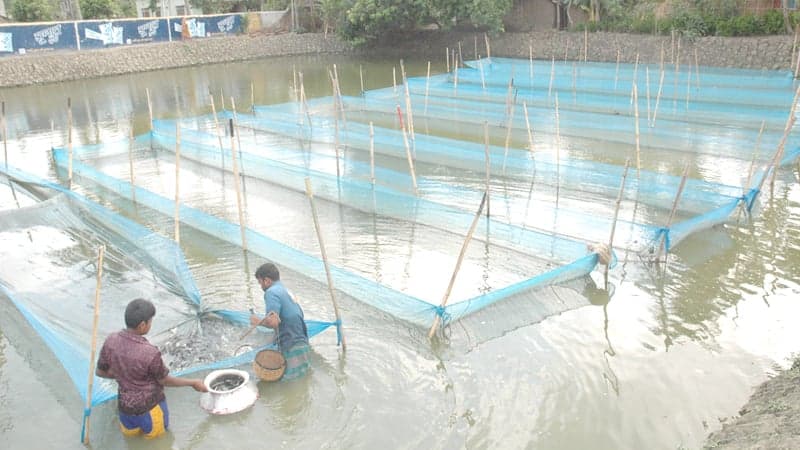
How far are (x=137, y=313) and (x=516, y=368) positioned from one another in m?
2.81

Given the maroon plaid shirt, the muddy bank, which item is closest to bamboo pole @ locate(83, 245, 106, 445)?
the maroon plaid shirt

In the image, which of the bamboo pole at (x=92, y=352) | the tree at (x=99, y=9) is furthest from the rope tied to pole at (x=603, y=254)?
the tree at (x=99, y=9)

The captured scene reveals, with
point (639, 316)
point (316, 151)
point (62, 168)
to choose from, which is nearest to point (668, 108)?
point (316, 151)

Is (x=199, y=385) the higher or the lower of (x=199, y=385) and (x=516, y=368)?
the higher

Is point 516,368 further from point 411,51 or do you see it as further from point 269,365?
point 411,51

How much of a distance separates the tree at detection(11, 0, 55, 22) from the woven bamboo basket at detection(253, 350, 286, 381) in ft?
80.7

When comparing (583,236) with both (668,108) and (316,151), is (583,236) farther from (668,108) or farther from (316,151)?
(668,108)

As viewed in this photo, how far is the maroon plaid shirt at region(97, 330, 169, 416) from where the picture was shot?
3.85 meters

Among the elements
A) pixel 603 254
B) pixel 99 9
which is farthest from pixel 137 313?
pixel 99 9

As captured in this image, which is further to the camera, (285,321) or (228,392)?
(285,321)

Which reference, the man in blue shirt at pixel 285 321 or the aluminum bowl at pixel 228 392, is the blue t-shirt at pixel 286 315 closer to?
the man in blue shirt at pixel 285 321

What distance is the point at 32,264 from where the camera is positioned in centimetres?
692

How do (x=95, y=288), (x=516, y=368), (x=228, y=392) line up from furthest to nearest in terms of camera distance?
(x=95, y=288)
(x=516, y=368)
(x=228, y=392)

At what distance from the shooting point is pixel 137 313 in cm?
380
